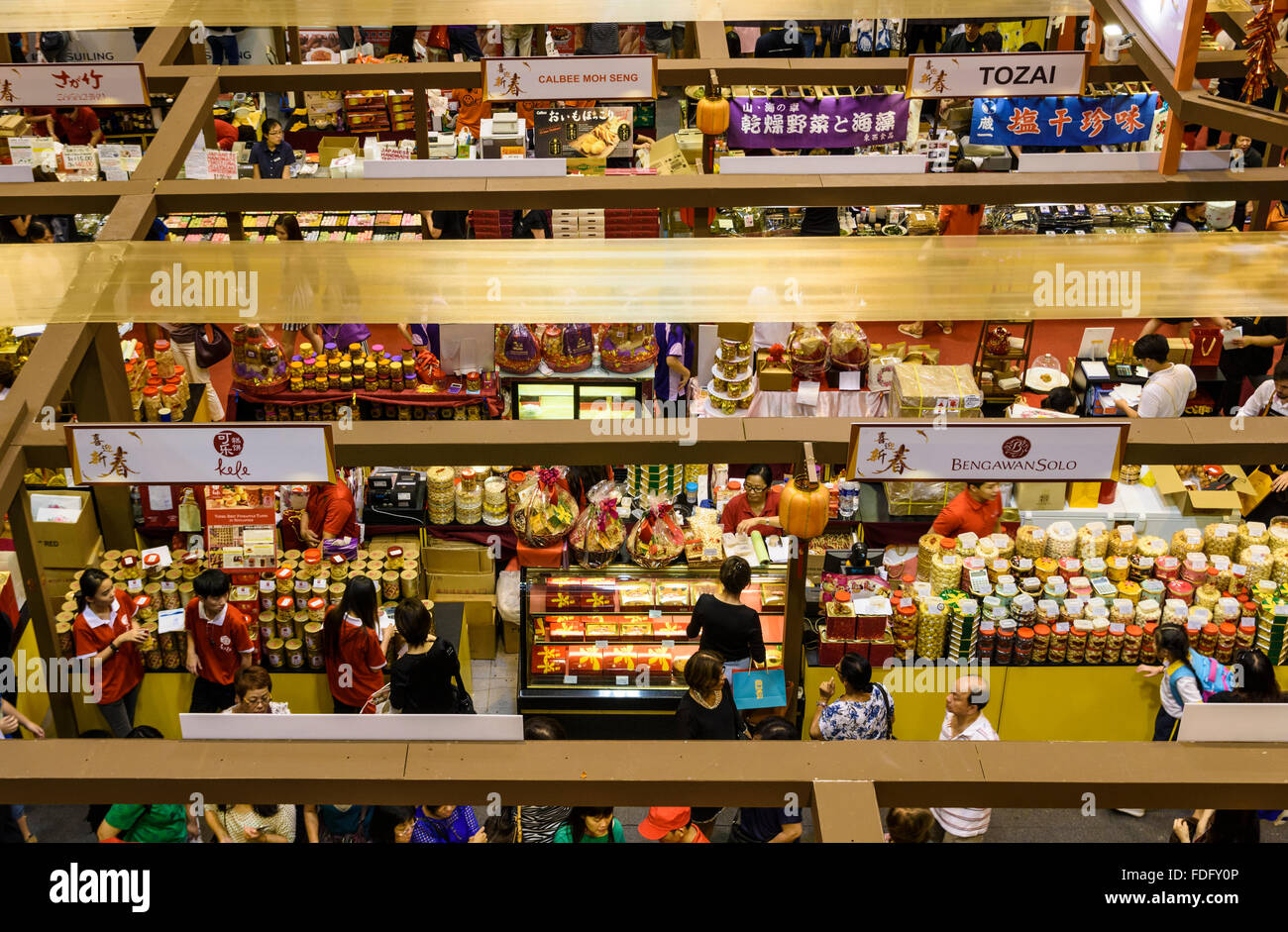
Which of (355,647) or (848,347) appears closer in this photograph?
(355,647)

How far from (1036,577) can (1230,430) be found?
81.4 inches

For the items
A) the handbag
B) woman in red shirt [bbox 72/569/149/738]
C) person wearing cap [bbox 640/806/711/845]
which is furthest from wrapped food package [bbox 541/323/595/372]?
person wearing cap [bbox 640/806/711/845]

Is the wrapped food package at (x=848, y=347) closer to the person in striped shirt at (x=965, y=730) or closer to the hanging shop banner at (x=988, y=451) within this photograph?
the person in striped shirt at (x=965, y=730)

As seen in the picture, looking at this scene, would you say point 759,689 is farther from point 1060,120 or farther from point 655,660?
point 1060,120

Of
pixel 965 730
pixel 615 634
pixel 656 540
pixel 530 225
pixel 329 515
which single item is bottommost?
pixel 965 730

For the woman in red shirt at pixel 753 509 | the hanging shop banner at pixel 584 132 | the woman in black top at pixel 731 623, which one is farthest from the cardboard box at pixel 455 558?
the hanging shop banner at pixel 584 132

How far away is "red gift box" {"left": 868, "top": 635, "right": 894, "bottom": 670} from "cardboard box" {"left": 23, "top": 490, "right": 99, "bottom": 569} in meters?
5.19

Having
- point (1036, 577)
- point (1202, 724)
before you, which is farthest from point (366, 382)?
point (1202, 724)

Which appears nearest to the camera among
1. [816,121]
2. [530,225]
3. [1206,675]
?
[1206,675]

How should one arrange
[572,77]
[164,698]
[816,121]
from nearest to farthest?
[164,698]
[572,77]
[816,121]

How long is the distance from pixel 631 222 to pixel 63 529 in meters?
5.86

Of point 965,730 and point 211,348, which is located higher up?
point 211,348

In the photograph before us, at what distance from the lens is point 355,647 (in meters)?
7.52

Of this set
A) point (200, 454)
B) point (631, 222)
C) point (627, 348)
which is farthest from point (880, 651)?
point (631, 222)
